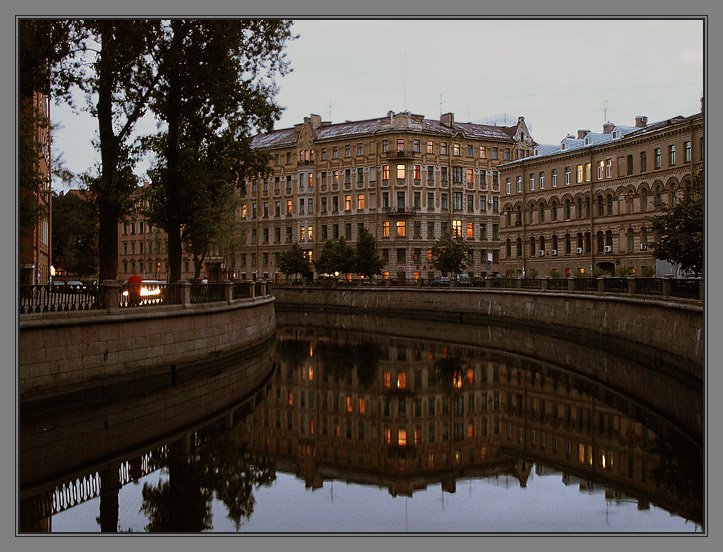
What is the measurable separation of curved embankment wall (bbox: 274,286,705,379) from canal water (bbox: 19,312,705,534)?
1.37 metres

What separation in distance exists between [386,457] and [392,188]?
5963 cm

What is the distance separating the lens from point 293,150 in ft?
259

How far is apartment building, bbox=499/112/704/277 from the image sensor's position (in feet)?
155

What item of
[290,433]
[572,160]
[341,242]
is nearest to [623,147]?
[572,160]

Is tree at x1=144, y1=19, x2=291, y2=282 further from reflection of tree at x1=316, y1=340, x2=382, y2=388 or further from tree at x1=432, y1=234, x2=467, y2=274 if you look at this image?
tree at x1=432, y1=234, x2=467, y2=274

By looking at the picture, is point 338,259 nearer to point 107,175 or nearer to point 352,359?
point 352,359

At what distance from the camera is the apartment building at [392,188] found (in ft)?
236

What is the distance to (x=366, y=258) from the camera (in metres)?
65.4

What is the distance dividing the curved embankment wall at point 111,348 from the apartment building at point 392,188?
1824 inches

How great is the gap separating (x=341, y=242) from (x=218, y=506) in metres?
56.6

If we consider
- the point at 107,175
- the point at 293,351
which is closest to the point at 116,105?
the point at 107,175

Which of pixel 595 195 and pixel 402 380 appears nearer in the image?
pixel 402 380

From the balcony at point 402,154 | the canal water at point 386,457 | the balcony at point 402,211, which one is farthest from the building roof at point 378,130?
the canal water at point 386,457

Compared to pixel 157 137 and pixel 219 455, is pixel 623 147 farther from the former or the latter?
pixel 219 455
